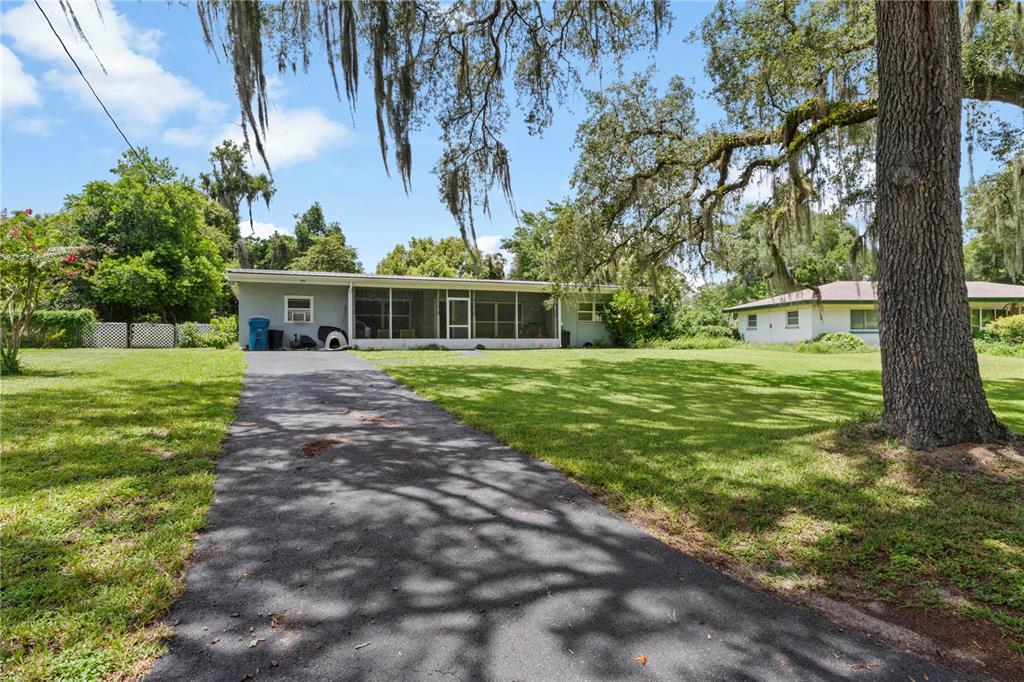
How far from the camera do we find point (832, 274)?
116 feet

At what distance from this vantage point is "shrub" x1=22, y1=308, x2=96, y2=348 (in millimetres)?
16234

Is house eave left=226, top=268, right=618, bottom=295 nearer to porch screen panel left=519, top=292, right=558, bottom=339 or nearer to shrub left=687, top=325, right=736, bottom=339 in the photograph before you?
porch screen panel left=519, top=292, right=558, bottom=339

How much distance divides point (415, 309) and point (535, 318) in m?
5.55

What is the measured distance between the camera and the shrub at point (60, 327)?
53.3 ft

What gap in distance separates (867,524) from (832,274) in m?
39.1

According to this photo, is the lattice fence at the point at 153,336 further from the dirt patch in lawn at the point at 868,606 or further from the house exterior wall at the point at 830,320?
the house exterior wall at the point at 830,320

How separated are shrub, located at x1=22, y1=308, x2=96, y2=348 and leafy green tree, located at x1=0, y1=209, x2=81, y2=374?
964 centimetres

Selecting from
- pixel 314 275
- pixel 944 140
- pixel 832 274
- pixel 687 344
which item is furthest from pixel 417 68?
pixel 832 274

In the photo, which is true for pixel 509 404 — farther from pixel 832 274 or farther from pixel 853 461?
pixel 832 274

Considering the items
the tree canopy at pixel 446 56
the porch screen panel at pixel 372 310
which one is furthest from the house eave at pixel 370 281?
the tree canopy at pixel 446 56

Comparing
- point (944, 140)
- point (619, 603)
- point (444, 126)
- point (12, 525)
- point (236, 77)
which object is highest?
point (444, 126)

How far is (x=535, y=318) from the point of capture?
2286cm

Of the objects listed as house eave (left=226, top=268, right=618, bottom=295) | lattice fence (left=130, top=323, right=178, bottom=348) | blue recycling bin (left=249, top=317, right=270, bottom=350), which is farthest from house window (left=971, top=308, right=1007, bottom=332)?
lattice fence (left=130, top=323, right=178, bottom=348)

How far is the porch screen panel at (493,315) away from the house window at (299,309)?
6.54m
